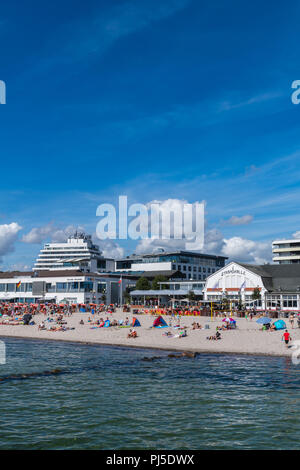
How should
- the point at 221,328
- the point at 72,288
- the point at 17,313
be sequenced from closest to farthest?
1. the point at 221,328
2. the point at 17,313
3. the point at 72,288

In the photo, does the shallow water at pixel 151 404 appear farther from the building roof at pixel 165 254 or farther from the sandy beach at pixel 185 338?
the building roof at pixel 165 254

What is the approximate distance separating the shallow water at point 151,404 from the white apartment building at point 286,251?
327 ft

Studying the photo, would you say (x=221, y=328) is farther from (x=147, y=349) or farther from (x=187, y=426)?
(x=187, y=426)

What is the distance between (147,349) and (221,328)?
34.3 ft

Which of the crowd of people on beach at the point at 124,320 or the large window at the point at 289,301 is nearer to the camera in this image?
the crowd of people on beach at the point at 124,320

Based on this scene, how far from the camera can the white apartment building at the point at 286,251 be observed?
127 meters

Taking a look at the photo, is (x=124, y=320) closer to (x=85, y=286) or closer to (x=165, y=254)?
(x=85, y=286)

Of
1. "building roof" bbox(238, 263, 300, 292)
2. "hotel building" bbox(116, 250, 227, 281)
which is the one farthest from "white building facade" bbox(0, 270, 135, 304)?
"building roof" bbox(238, 263, 300, 292)

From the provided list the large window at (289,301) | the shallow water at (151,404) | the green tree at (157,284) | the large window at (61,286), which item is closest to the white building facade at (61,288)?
the large window at (61,286)

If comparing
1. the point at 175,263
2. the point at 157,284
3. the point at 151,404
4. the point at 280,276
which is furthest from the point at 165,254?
the point at 151,404

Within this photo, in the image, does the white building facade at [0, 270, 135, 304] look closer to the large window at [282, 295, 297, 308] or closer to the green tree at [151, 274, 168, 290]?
the green tree at [151, 274, 168, 290]

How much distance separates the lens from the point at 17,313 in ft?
237

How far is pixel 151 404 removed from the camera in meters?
20.1
